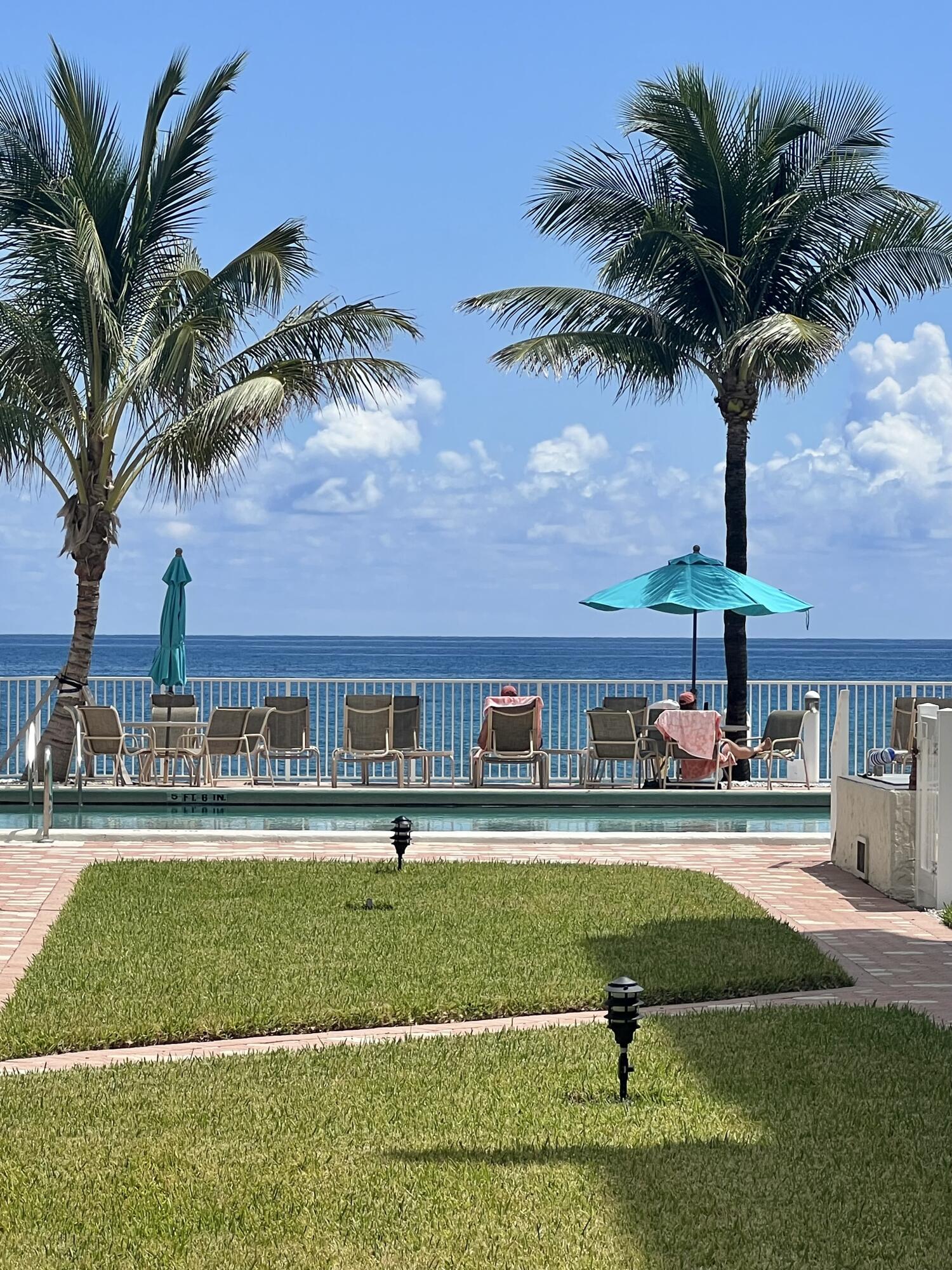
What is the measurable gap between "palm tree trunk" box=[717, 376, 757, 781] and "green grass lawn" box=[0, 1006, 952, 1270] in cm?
1102

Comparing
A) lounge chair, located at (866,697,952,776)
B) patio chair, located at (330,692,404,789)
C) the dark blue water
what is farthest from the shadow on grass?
the dark blue water

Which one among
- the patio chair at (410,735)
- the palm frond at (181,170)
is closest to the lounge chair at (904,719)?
the patio chair at (410,735)

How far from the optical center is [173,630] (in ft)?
55.6

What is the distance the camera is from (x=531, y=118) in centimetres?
2658

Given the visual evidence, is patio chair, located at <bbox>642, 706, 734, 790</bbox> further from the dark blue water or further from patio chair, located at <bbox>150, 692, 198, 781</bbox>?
the dark blue water

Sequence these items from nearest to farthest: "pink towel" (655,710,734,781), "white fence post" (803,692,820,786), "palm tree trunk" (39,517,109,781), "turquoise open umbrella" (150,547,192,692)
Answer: "pink towel" (655,710,734,781), "white fence post" (803,692,820,786), "palm tree trunk" (39,517,109,781), "turquoise open umbrella" (150,547,192,692)

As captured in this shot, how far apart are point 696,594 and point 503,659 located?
84.4 metres

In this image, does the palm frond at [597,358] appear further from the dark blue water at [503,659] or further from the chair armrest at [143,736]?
the dark blue water at [503,659]

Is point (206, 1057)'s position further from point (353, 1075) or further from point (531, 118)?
point (531, 118)

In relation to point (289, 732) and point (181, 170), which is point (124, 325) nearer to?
point (181, 170)

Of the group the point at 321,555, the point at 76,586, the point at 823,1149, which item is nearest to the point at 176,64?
the point at 76,586

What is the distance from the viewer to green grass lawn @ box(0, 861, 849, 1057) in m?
6.14

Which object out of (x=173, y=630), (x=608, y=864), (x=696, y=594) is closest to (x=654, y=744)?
(x=696, y=594)

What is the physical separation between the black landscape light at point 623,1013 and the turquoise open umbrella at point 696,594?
9.80m
